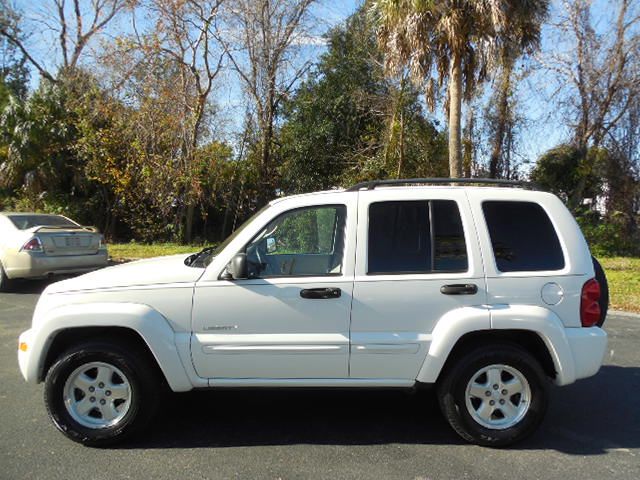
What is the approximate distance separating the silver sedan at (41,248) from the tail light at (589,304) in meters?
8.60

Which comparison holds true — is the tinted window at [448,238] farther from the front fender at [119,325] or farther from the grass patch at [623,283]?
the grass patch at [623,283]

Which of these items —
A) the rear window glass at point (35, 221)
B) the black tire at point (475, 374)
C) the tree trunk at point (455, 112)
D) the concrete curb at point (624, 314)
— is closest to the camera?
the black tire at point (475, 374)

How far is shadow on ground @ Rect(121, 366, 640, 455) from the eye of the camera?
12.5ft

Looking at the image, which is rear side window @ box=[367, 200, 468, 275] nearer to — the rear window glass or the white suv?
the white suv

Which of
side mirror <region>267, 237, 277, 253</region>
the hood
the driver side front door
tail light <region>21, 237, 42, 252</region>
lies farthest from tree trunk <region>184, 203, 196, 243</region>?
the driver side front door

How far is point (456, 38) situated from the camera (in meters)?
12.0

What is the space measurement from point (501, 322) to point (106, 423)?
9.30 feet

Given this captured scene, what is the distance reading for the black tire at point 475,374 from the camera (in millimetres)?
3668

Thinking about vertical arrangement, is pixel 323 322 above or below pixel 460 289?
below

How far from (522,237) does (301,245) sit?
183 centimetres

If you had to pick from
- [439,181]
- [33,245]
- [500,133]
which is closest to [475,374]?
[439,181]

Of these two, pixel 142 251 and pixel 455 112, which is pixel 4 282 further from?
pixel 455 112

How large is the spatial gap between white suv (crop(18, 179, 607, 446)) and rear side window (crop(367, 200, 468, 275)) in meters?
0.01

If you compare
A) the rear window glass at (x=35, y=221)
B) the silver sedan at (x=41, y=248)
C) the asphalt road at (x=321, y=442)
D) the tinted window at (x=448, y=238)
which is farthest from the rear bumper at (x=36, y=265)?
the tinted window at (x=448, y=238)
